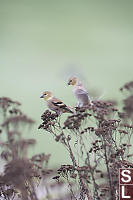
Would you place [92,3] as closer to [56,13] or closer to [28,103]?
[56,13]

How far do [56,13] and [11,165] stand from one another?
2.13m

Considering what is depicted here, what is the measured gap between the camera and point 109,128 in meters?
1.55

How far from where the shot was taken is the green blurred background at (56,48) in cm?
310

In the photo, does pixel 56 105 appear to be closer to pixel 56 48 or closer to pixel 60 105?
pixel 60 105

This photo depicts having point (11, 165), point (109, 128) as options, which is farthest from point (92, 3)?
point (11, 165)

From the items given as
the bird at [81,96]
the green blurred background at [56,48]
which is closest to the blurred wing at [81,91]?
the bird at [81,96]

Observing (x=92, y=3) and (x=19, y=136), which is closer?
(x=19, y=136)

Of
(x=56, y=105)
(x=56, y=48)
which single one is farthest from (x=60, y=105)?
(x=56, y=48)

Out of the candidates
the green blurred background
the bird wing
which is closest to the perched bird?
the bird wing

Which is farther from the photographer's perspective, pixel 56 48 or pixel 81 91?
pixel 56 48

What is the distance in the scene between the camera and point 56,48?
3227mm

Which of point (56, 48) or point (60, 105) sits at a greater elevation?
point (56, 48)

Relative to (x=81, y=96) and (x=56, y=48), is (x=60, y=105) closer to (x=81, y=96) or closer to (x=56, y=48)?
(x=81, y=96)

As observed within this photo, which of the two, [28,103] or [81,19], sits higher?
[81,19]
